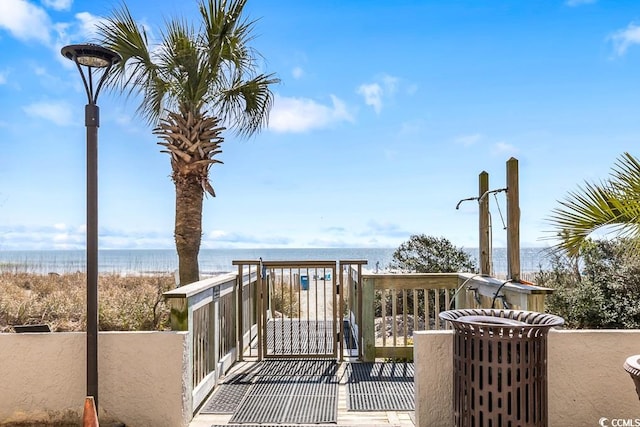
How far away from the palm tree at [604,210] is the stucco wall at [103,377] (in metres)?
3.29

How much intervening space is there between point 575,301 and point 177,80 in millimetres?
6173

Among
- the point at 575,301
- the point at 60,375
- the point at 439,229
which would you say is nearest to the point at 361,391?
the point at 60,375

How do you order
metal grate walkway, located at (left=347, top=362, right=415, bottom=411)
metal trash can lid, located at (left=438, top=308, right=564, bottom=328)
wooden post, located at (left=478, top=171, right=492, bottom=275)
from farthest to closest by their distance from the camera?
wooden post, located at (left=478, top=171, right=492, bottom=275), metal grate walkway, located at (left=347, top=362, right=415, bottom=411), metal trash can lid, located at (left=438, top=308, right=564, bottom=328)

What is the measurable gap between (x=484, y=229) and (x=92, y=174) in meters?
3.75

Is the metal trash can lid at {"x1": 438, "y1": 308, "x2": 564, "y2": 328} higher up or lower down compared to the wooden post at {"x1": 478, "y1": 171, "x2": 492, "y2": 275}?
lower down

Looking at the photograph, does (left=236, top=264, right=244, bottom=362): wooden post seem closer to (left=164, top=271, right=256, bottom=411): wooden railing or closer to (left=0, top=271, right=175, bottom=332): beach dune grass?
(left=164, top=271, right=256, bottom=411): wooden railing

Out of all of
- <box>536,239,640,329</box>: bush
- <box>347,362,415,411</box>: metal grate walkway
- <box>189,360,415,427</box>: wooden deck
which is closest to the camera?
<box>189,360,415,427</box>: wooden deck

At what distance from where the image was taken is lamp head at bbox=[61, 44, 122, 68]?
3160 millimetres

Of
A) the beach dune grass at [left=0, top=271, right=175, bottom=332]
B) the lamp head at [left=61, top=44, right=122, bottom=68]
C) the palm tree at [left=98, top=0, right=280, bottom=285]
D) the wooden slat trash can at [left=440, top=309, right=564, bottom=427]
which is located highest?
the palm tree at [left=98, top=0, right=280, bottom=285]

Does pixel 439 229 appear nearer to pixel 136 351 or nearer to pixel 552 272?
pixel 552 272

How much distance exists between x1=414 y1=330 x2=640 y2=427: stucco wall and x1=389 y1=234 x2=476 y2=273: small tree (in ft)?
16.1

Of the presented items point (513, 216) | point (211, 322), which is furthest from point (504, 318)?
point (211, 322)

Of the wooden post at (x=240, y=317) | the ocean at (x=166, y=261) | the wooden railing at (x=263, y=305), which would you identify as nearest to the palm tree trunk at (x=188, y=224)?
the wooden railing at (x=263, y=305)

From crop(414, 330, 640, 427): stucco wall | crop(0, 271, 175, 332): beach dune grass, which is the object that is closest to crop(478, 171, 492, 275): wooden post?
Result: crop(414, 330, 640, 427): stucco wall
